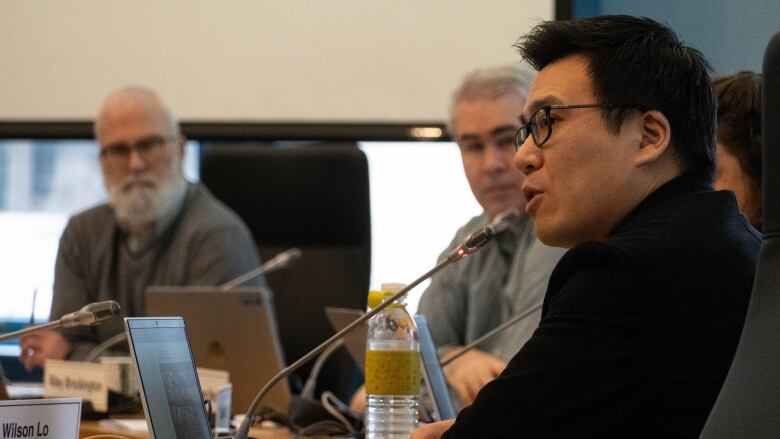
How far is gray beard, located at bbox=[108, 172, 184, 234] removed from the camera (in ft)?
12.6

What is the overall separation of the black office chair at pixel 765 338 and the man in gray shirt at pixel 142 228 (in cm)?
261

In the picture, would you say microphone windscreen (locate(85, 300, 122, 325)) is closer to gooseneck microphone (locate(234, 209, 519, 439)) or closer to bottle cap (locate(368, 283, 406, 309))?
gooseneck microphone (locate(234, 209, 519, 439))

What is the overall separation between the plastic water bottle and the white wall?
1.87m

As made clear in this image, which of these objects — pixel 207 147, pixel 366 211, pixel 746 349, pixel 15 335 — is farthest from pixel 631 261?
pixel 207 147

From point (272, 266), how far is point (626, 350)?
1982mm

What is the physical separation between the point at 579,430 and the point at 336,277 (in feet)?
7.59

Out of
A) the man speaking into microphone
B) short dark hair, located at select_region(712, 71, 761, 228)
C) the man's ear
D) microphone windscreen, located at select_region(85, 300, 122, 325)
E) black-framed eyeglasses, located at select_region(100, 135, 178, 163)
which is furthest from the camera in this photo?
black-framed eyeglasses, located at select_region(100, 135, 178, 163)

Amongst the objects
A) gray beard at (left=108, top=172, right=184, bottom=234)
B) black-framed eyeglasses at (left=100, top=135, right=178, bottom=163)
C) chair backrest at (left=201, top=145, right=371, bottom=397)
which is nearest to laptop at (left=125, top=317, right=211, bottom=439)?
chair backrest at (left=201, top=145, right=371, bottom=397)

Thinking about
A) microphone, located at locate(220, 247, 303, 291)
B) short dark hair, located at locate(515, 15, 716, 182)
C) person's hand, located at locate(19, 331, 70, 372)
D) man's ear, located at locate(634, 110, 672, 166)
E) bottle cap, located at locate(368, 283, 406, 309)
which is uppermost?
short dark hair, located at locate(515, 15, 716, 182)

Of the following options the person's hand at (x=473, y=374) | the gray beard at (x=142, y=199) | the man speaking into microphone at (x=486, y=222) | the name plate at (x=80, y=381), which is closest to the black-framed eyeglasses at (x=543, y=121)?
the person's hand at (x=473, y=374)

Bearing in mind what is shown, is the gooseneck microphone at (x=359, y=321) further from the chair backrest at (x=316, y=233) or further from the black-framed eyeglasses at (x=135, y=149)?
the black-framed eyeglasses at (x=135, y=149)

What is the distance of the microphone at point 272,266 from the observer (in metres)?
3.29

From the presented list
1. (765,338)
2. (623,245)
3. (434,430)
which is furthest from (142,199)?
(765,338)

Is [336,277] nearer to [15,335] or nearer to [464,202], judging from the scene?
[464,202]
